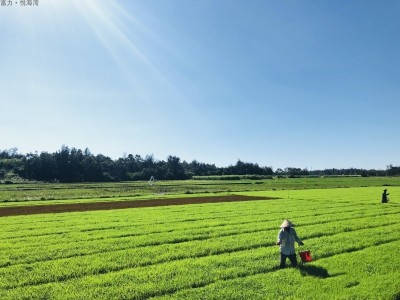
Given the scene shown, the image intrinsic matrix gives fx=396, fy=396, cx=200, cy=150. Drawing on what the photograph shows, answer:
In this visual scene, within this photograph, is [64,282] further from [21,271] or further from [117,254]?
[117,254]

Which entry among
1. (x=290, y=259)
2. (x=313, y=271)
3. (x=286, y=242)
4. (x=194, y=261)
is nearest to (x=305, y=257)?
(x=290, y=259)

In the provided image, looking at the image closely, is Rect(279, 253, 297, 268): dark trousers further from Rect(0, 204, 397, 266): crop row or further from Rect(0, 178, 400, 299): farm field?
Rect(0, 204, 397, 266): crop row

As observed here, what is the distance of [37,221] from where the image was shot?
27.5 m

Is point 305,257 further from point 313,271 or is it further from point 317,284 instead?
point 317,284

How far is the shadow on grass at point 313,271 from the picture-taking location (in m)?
12.9

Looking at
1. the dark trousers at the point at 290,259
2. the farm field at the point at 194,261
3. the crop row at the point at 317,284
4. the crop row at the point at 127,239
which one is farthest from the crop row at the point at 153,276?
the crop row at the point at 127,239

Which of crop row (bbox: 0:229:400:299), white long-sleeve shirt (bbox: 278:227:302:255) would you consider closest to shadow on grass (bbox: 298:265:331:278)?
white long-sleeve shirt (bbox: 278:227:302:255)

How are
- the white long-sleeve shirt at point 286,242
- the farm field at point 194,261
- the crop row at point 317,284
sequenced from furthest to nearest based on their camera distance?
the white long-sleeve shirt at point 286,242 → the farm field at point 194,261 → the crop row at point 317,284

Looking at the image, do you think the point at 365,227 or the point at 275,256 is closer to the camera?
the point at 275,256

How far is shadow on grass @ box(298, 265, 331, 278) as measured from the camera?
12.9 meters

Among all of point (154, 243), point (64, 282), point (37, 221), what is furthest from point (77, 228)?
point (64, 282)

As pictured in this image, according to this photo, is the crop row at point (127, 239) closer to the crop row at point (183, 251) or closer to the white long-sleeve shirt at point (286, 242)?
the crop row at point (183, 251)

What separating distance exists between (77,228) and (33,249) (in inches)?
248

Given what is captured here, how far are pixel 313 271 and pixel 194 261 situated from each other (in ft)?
14.2
